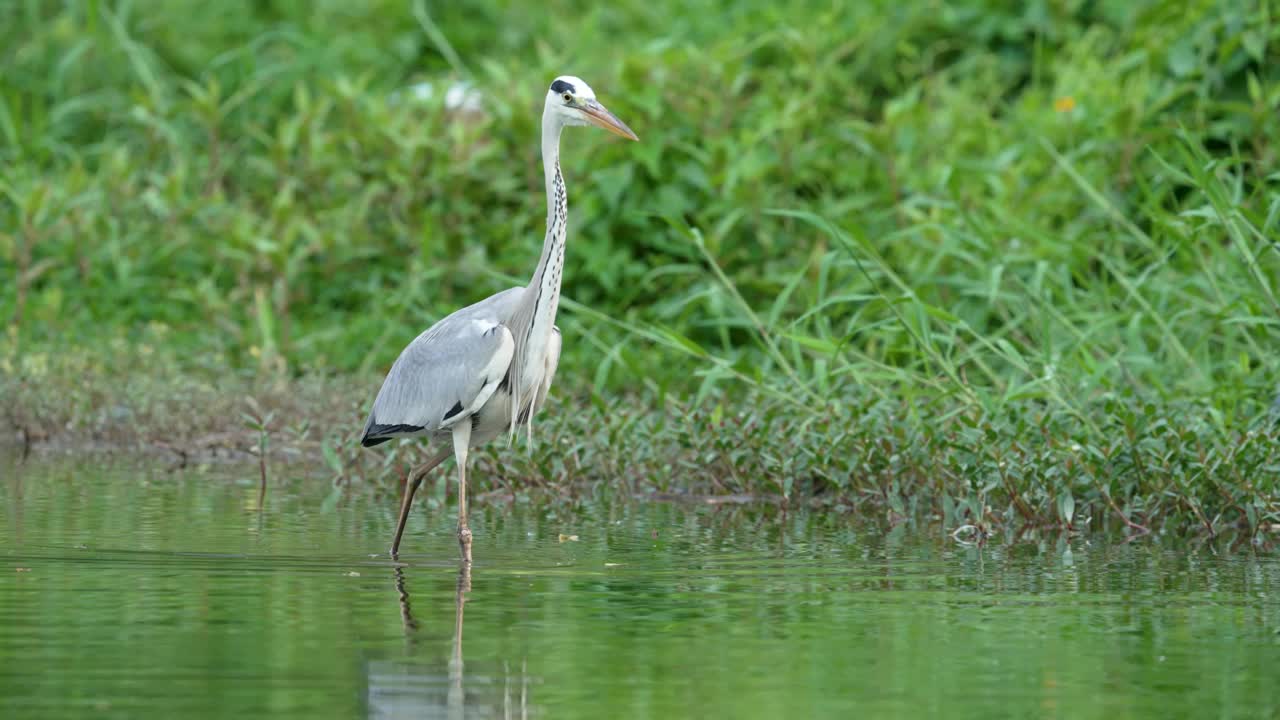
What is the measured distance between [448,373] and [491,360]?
198mm

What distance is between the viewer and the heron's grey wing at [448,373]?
8148 millimetres

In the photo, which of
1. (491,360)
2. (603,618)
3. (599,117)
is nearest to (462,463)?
(491,360)

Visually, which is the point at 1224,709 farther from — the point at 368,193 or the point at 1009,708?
the point at 368,193

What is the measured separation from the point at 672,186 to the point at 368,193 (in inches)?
77.7

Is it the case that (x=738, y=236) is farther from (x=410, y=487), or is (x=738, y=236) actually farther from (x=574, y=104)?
(x=410, y=487)

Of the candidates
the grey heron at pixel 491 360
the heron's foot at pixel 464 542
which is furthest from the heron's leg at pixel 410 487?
the heron's foot at pixel 464 542

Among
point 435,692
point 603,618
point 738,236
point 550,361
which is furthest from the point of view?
point 738,236

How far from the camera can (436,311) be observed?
1302cm

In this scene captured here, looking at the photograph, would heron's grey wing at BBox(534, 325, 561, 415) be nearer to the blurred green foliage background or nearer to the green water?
the green water

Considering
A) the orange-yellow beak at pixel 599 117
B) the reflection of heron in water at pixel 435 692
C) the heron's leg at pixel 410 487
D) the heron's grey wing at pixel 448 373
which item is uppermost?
the orange-yellow beak at pixel 599 117

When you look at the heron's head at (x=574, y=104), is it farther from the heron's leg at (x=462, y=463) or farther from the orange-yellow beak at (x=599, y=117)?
the heron's leg at (x=462, y=463)

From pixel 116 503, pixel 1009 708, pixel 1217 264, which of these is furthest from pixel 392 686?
pixel 1217 264

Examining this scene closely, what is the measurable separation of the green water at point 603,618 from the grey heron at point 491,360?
44 cm

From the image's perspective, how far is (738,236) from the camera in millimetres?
13242
